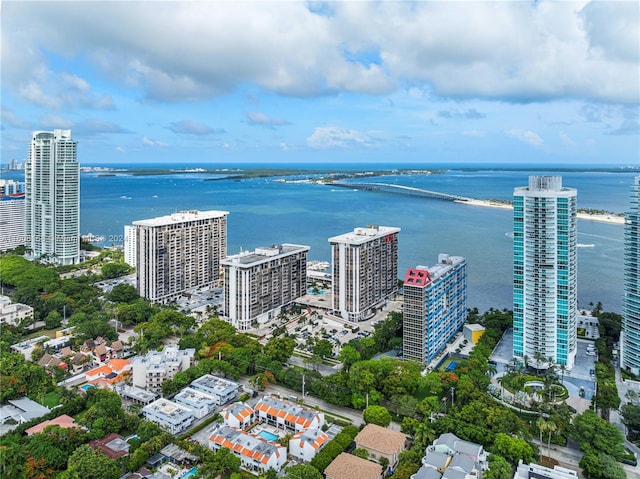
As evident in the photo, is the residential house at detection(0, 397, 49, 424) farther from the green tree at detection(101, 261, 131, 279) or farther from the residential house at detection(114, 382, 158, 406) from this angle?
the green tree at detection(101, 261, 131, 279)

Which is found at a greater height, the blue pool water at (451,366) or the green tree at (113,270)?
the green tree at (113,270)

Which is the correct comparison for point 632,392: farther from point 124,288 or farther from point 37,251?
point 37,251

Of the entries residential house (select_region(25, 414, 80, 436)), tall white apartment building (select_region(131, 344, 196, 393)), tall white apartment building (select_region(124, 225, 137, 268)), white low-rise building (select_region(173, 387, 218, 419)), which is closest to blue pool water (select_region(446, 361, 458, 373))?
white low-rise building (select_region(173, 387, 218, 419))

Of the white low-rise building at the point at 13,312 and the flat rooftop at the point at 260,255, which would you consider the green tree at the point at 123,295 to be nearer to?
the white low-rise building at the point at 13,312

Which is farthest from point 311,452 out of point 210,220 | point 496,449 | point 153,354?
point 210,220

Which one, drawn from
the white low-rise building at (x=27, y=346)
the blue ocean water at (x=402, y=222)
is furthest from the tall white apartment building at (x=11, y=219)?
the white low-rise building at (x=27, y=346)

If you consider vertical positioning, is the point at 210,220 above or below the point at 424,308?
above

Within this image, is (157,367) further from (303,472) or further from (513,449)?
(513,449)
